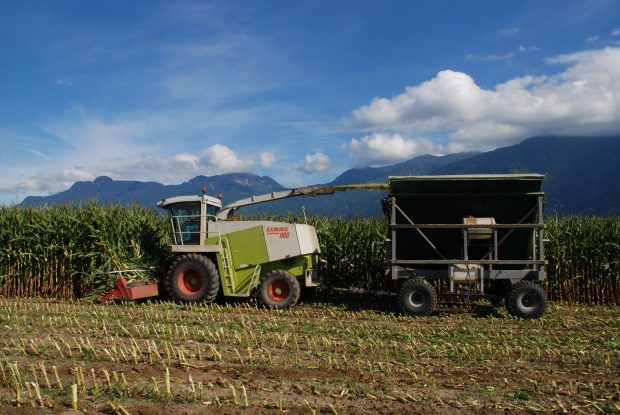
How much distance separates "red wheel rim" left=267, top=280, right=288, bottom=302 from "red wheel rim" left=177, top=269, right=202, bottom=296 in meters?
1.73

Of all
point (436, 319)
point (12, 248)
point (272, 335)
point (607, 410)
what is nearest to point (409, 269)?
point (436, 319)

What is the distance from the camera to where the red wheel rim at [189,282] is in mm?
13168

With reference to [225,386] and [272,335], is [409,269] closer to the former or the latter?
[272,335]

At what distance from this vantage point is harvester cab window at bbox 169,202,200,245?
13.5m

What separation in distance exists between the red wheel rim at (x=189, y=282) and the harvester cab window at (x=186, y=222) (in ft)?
2.50

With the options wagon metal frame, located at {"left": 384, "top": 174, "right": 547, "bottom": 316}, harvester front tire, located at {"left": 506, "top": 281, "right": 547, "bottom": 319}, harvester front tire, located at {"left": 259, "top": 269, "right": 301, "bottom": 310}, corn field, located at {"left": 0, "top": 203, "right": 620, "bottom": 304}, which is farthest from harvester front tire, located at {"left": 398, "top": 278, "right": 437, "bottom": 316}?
corn field, located at {"left": 0, "top": 203, "right": 620, "bottom": 304}

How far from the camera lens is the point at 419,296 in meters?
12.2

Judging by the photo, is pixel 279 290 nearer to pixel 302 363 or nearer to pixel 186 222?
pixel 186 222

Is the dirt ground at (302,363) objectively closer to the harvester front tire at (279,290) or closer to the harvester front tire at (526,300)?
the harvester front tire at (526,300)

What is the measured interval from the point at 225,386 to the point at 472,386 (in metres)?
2.89

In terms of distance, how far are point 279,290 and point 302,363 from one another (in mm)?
5565

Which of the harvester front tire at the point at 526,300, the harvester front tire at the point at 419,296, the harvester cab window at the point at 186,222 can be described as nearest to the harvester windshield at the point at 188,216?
the harvester cab window at the point at 186,222

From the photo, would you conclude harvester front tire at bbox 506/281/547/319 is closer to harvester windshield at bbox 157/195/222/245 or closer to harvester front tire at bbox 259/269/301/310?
harvester front tire at bbox 259/269/301/310

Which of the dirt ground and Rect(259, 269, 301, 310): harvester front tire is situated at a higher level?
Rect(259, 269, 301, 310): harvester front tire
